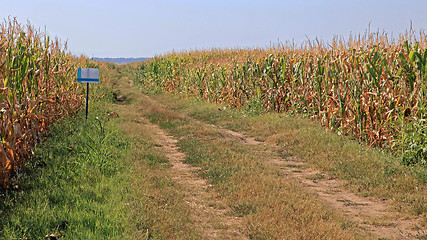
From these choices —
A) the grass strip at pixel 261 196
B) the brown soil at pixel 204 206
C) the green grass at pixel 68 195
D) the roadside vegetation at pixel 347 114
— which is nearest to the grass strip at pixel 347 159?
the roadside vegetation at pixel 347 114

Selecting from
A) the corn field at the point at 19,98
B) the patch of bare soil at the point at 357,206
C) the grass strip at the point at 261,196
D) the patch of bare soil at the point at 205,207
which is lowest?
the patch of bare soil at the point at 357,206

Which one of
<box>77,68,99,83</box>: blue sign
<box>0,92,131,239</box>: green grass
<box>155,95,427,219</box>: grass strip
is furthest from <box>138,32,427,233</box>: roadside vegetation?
<box>77,68,99,83</box>: blue sign

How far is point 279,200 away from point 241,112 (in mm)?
11295

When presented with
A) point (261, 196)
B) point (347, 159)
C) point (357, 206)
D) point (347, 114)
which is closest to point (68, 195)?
point (261, 196)

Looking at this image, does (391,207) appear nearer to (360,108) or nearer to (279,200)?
(279,200)

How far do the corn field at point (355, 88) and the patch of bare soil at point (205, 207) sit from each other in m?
4.46

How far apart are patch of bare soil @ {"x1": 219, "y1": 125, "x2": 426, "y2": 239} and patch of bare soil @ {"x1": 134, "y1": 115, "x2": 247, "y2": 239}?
192 centimetres

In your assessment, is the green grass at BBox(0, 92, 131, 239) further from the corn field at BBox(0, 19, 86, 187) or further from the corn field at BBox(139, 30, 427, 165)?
the corn field at BBox(139, 30, 427, 165)

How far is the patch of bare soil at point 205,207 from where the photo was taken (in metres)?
5.42

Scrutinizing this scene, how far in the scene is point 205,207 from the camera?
6.39 metres

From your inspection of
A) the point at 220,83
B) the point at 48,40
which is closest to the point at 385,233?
the point at 48,40

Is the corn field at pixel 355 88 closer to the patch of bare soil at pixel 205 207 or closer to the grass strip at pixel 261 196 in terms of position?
the grass strip at pixel 261 196

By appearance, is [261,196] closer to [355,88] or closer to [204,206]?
[204,206]

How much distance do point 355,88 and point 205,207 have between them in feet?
20.6
